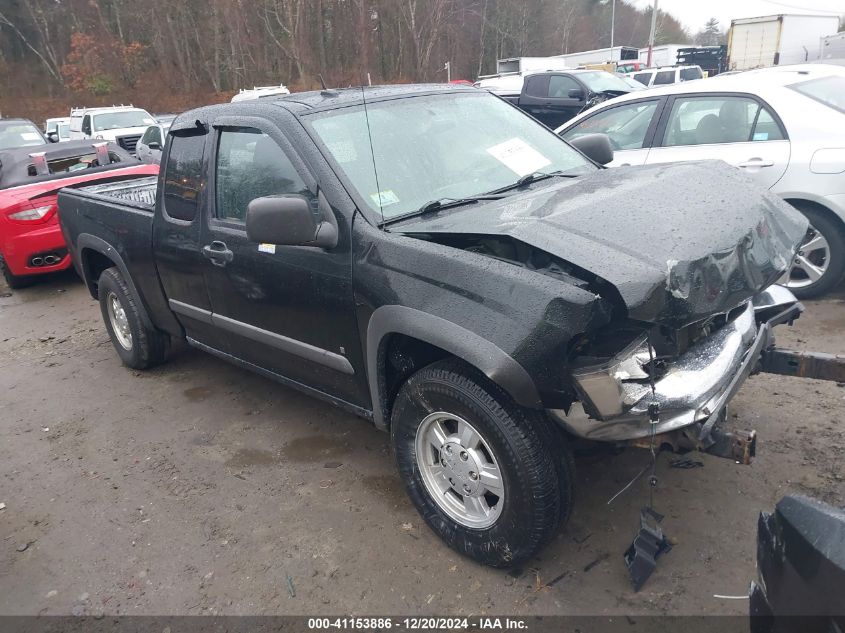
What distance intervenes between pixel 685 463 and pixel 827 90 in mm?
3747

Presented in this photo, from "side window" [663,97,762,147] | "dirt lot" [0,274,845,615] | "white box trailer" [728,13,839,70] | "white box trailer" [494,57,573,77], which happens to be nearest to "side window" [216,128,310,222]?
"dirt lot" [0,274,845,615]

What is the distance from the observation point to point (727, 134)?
17.3 ft

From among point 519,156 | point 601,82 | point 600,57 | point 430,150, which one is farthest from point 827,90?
point 600,57

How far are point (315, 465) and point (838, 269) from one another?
4.22m

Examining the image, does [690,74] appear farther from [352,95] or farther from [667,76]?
[352,95]

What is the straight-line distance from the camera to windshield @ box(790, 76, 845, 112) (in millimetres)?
5000

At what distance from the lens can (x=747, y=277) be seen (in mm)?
2459

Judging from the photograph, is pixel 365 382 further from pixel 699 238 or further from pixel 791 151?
pixel 791 151

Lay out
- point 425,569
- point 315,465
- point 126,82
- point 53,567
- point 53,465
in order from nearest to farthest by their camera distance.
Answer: point 425,569 < point 53,567 < point 315,465 < point 53,465 < point 126,82

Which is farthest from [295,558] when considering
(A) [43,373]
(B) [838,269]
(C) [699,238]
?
(B) [838,269]

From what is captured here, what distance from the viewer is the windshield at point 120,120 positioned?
1703 cm

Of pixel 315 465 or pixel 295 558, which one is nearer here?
pixel 295 558

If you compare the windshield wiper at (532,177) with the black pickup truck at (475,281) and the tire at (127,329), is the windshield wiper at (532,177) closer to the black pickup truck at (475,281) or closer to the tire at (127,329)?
the black pickup truck at (475,281)

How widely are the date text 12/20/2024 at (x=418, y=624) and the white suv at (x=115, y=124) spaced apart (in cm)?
1614
